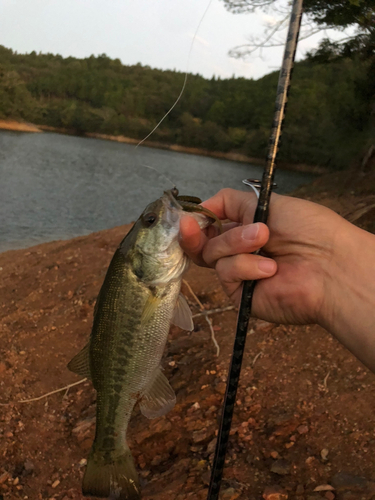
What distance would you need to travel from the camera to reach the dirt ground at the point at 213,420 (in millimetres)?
2496

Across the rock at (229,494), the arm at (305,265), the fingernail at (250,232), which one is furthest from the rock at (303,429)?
Answer: the fingernail at (250,232)

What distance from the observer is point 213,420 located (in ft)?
10.0

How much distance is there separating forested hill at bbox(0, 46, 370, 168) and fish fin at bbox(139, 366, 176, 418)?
6.20 metres

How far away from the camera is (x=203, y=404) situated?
10.5ft

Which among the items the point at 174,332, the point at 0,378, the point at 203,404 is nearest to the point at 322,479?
the point at 203,404

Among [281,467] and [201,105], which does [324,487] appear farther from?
[201,105]

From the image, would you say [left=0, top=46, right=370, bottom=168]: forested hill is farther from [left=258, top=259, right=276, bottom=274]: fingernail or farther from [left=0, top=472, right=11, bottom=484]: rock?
[left=0, top=472, right=11, bottom=484]: rock

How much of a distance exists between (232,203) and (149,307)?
2.74ft

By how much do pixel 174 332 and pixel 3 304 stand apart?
3.12m

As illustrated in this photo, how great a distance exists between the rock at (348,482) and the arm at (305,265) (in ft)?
3.62

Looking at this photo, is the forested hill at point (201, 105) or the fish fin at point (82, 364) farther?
the forested hill at point (201, 105)

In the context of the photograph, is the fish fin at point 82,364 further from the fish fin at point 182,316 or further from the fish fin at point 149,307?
the fish fin at point 182,316

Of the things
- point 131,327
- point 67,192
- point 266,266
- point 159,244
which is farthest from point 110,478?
point 67,192

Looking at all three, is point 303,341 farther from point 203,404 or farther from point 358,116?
point 358,116
